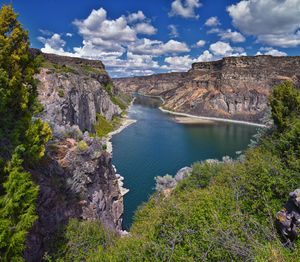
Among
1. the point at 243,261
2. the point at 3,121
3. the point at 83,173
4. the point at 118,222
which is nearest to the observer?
the point at 243,261

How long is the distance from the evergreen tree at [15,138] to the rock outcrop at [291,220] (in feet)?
38.1

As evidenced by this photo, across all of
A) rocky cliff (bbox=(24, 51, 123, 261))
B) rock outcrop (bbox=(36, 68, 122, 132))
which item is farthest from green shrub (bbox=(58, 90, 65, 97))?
rocky cliff (bbox=(24, 51, 123, 261))

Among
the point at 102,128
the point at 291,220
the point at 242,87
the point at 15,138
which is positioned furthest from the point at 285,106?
the point at 242,87

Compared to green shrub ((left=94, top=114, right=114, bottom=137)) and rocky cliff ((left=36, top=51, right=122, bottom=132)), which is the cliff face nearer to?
green shrub ((left=94, top=114, right=114, bottom=137))

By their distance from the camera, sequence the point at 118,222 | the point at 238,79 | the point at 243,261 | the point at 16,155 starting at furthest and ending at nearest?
the point at 238,79
the point at 118,222
the point at 16,155
the point at 243,261

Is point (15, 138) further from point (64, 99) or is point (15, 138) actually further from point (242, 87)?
point (242, 87)

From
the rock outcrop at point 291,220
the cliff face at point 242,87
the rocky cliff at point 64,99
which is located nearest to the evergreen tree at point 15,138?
the rock outcrop at point 291,220

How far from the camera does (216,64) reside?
17775 centimetres

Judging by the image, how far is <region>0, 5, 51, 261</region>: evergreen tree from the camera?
804cm

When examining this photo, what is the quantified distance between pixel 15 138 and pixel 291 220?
47.7 ft

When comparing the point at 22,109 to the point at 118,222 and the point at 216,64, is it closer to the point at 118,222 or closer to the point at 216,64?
the point at 118,222

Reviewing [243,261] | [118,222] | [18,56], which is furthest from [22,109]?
[118,222]

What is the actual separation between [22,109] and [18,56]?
3.08 metres

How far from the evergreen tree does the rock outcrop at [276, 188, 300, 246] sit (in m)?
11.6
